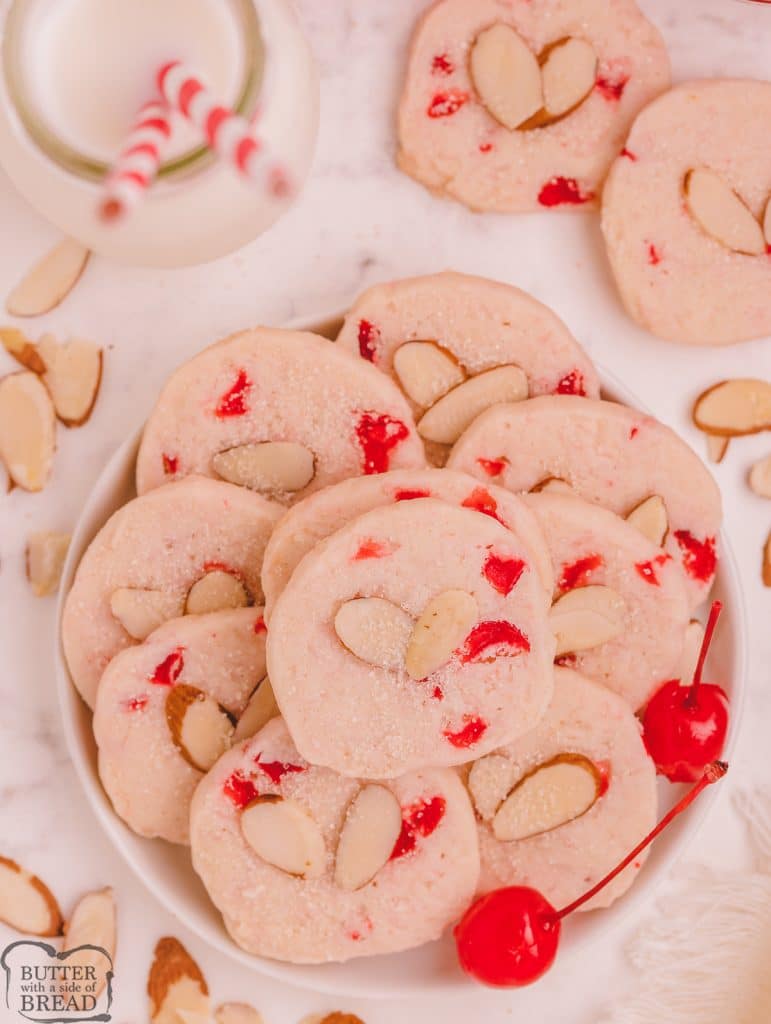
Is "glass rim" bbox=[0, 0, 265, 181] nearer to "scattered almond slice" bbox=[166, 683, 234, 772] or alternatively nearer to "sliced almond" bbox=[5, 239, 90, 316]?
"sliced almond" bbox=[5, 239, 90, 316]

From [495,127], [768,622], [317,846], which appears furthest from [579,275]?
[317,846]

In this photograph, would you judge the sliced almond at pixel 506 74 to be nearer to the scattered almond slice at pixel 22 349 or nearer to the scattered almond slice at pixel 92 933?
the scattered almond slice at pixel 22 349

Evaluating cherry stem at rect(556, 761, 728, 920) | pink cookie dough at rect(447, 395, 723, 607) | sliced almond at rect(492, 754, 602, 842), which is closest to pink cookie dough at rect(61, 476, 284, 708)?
pink cookie dough at rect(447, 395, 723, 607)

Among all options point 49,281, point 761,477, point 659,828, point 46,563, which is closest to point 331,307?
point 49,281

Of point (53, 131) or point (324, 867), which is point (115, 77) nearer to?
point (53, 131)

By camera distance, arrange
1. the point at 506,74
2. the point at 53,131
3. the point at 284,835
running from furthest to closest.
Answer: the point at 506,74 → the point at 284,835 → the point at 53,131

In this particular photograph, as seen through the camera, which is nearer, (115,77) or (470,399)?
(115,77)

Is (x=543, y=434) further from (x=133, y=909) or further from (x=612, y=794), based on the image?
(x=133, y=909)
